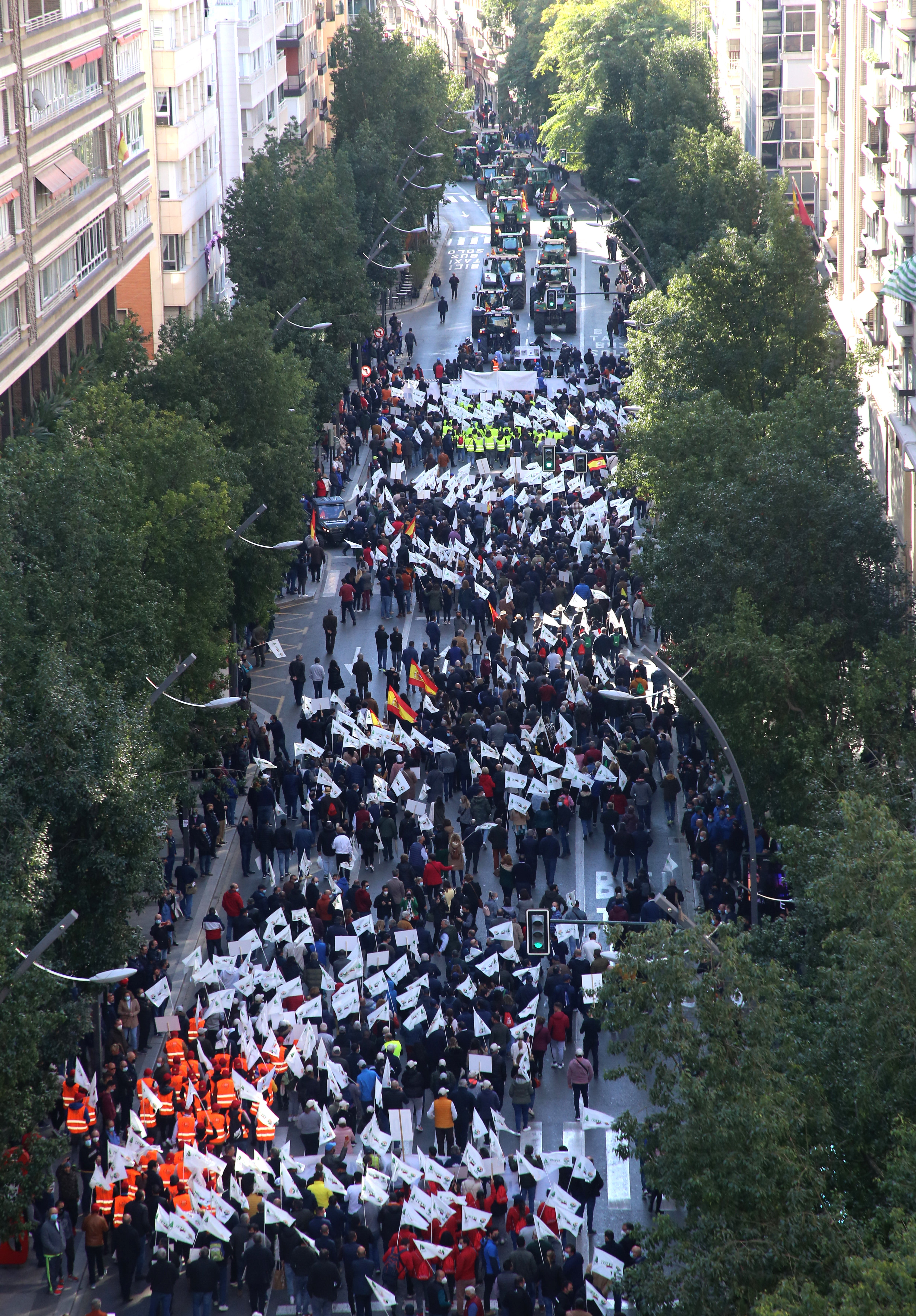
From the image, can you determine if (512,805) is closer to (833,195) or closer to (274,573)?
(274,573)

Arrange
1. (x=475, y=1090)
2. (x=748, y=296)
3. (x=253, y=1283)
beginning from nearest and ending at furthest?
(x=253, y=1283) < (x=475, y=1090) < (x=748, y=296)

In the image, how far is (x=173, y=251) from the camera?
61.2 m

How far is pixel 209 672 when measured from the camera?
3228 cm

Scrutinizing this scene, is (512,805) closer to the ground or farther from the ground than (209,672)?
closer to the ground

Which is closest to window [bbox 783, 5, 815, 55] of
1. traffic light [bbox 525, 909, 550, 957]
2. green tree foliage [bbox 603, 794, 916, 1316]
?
traffic light [bbox 525, 909, 550, 957]

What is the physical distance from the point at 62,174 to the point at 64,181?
0.22m

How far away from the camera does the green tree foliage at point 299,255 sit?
189ft

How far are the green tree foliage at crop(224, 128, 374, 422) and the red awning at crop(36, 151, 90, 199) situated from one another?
9642mm

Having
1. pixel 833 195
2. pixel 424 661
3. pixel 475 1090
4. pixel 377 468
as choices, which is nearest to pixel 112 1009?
pixel 475 1090

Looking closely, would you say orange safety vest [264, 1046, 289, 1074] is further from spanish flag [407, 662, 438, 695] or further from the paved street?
spanish flag [407, 662, 438, 695]

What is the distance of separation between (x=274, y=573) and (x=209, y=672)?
675 cm

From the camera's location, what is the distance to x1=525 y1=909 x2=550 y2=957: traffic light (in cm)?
2658

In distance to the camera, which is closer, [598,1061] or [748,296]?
[598,1061]

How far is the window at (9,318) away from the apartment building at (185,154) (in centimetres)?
1581
